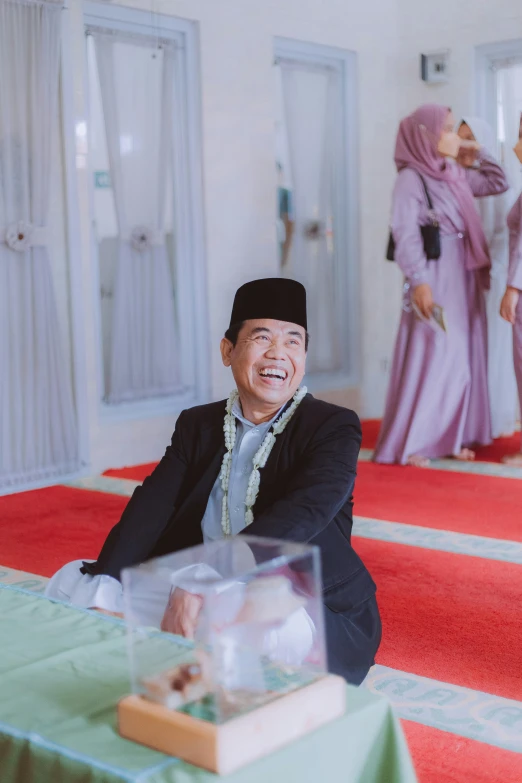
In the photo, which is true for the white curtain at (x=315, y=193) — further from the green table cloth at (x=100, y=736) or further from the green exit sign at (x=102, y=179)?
the green table cloth at (x=100, y=736)

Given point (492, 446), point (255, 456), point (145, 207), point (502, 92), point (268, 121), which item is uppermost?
point (502, 92)

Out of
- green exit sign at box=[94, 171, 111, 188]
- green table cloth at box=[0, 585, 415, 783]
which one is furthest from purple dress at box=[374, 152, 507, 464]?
green table cloth at box=[0, 585, 415, 783]

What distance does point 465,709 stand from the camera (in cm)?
220

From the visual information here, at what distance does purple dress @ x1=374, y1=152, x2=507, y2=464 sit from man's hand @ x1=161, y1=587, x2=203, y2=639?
12.1 feet

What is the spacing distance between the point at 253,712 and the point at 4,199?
152 inches

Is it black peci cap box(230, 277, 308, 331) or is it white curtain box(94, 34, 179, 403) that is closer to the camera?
black peci cap box(230, 277, 308, 331)

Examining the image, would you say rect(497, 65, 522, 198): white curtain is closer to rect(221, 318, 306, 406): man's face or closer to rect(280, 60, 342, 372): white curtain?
rect(280, 60, 342, 372): white curtain

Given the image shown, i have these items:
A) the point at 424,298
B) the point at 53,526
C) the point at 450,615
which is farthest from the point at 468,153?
the point at 450,615

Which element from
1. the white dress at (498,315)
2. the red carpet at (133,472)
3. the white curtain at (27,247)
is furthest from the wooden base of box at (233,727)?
the white dress at (498,315)

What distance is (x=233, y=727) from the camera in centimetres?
99

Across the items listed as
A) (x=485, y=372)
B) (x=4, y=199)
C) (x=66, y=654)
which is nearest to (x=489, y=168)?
(x=485, y=372)

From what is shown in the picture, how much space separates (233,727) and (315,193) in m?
5.43

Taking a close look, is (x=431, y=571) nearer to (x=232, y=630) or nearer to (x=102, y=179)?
(x=232, y=630)

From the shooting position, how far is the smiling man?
1.96m
